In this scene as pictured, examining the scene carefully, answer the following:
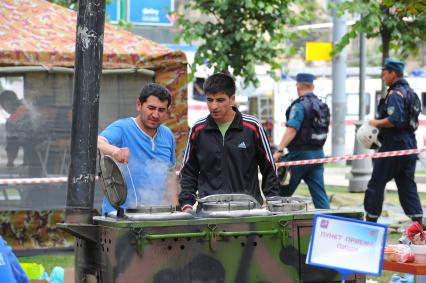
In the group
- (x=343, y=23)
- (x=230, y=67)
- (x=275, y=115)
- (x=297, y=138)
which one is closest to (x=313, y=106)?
(x=297, y=138)

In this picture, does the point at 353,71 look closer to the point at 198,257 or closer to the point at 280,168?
the point at 280,168

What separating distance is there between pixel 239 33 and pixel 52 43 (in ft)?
16.2

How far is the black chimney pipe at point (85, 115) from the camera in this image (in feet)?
18.5

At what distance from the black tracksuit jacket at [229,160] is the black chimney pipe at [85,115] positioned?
52.4 inches

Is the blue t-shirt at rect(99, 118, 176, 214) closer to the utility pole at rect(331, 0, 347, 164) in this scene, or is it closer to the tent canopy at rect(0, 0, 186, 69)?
the tent canopy at rect(0, 0, 186, 69)

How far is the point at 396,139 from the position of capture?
11.3 meters

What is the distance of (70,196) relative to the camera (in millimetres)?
5652

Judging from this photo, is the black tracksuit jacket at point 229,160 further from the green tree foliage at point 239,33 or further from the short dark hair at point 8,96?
the green tree foliage at point 239,33

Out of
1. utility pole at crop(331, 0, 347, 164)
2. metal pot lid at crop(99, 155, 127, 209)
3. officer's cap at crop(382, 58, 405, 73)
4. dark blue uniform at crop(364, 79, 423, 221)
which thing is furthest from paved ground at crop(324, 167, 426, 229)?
metal pot lid at crop(99, 155, 127, 209)

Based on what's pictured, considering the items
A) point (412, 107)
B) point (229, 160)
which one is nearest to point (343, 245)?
point (229, 160)

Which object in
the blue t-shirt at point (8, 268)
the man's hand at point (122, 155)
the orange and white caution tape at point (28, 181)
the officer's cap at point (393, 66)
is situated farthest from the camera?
the orange and white caution tape at point (28, 181)

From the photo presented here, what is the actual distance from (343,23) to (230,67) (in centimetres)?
648

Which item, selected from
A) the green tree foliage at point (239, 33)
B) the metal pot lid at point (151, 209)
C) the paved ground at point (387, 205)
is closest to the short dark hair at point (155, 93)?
the metal pot lid at point (151, 209)

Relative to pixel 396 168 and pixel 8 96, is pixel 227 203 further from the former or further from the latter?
pixel 8 96
